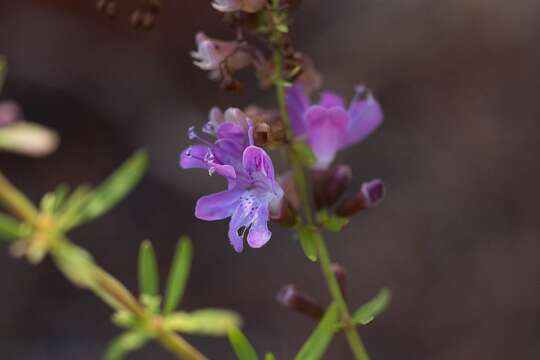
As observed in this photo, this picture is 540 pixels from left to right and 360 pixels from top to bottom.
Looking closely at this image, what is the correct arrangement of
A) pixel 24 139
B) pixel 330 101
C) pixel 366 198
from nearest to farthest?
pixel 366 198
pixel 330 101
pixel 24 139

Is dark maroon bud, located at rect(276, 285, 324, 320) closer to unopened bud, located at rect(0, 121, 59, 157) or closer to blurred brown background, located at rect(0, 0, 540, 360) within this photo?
unopened bud, located at rect(0, 121, 59, 157)

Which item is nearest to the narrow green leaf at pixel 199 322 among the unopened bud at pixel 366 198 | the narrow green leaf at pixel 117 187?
the narrow green leaf at pixel 117 187

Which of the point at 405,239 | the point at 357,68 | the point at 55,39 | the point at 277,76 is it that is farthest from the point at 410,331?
the point at 277,76

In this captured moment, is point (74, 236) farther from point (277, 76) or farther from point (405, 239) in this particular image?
point (277, 76)

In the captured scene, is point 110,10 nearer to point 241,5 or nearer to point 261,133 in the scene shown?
point 241,5

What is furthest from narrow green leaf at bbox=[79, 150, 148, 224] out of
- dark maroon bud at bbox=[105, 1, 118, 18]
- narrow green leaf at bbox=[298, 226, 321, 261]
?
narrow green leaf at bbox=[298, 226, 321, 261]

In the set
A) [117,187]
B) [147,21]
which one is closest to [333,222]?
[147,21]
